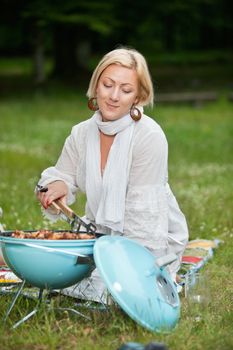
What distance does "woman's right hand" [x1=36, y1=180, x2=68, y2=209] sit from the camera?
4.76 metres

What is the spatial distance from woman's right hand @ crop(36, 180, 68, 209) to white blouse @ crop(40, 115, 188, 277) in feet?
0.21

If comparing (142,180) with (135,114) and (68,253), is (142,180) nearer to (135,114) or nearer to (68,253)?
(135,114)

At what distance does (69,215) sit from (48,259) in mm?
475

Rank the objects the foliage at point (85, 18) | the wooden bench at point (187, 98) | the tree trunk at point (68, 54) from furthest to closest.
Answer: the tree trunk at point (68, 54) → the foliage at point (85, 18) → the wooden bench at point (187, 98)

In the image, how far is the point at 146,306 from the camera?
4121mm

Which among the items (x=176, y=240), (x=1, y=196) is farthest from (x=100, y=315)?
(x=1, y=196)

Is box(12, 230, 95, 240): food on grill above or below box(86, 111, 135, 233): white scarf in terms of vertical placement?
below

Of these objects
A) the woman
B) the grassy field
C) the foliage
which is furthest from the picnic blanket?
the foliage

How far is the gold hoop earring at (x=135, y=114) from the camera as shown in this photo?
4926mm

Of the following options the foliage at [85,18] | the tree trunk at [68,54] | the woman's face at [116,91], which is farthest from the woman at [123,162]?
the tree trunk at [68,54]

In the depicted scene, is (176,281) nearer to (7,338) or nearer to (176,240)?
(176,240)

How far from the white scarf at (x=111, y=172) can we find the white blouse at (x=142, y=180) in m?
0.07

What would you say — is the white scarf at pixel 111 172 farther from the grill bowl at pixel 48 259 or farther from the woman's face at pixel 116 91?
the grill bowl at pixel 48 259

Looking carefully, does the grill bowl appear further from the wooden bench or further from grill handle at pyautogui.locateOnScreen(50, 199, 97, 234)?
the wooden bench
